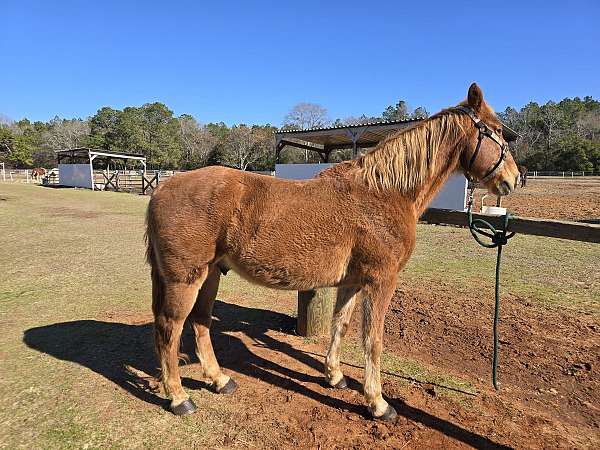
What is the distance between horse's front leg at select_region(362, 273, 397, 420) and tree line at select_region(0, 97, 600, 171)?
127 ft

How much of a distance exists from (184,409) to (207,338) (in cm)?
62

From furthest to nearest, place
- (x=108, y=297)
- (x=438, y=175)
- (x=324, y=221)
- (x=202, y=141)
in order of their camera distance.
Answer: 1. (x=202, y=141)
2. (x=108, y=297)
3. (x=438, y=175)
4. (x=324, y=221)

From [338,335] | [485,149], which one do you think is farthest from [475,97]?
[338,335]

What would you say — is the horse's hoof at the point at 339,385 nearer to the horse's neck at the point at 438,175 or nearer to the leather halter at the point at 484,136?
the horse's neck at the point at 438,175

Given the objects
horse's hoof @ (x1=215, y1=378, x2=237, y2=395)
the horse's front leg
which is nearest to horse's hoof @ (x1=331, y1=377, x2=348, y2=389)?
the horse's front leg

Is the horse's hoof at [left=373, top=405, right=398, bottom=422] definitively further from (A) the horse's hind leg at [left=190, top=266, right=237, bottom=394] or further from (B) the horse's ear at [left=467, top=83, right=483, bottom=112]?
(B) the horse's ear at [left=467, top=83, right=483, bottom=112]

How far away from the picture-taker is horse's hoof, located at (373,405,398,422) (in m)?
2.86

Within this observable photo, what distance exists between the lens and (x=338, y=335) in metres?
3.44

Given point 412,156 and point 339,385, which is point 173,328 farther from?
point 412,156

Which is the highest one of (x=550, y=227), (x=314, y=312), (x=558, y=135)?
(x=558, y=135)

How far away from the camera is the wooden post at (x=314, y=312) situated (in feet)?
13.9

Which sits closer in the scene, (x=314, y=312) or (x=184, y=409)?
(x=184, y=409)

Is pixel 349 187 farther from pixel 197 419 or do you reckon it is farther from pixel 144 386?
pixel 144 386

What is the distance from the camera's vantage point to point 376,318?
293 cm
